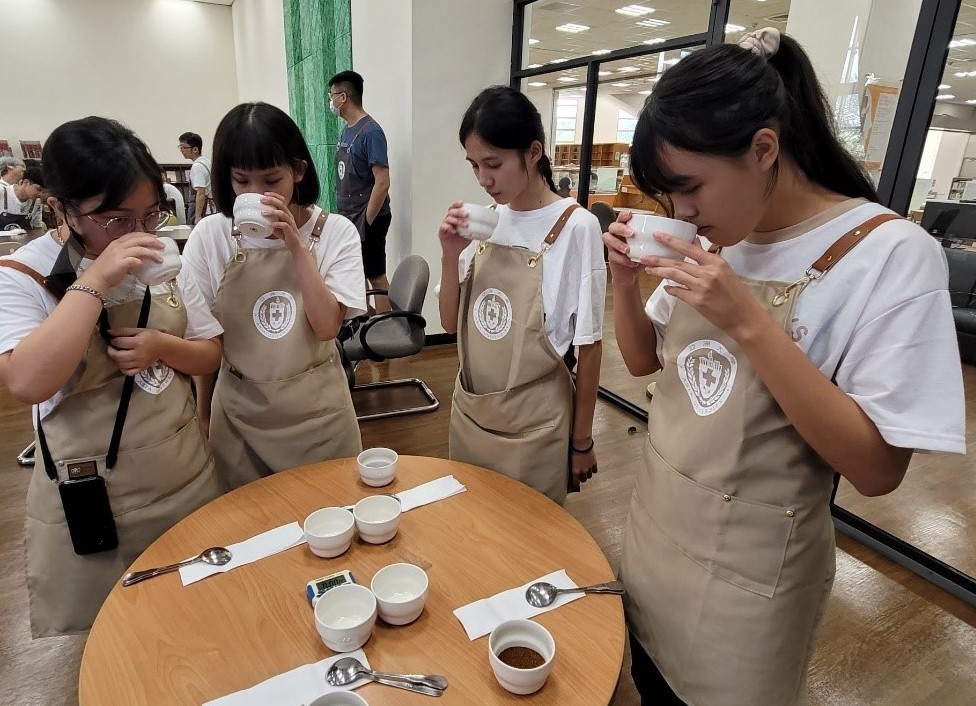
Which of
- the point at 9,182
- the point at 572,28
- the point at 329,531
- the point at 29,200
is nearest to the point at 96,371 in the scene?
the point at 329,531

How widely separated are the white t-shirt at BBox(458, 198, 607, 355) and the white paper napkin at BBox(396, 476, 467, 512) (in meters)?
0.43

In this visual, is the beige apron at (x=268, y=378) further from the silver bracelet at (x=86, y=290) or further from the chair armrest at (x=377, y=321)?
the chair armrest at (x=377, y=321)

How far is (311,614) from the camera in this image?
3.19 ft

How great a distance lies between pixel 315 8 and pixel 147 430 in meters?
5.70

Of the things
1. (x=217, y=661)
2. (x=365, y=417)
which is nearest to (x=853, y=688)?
(x=217, y=661)

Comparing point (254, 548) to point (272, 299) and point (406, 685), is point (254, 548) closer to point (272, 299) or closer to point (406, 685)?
point (406, 685)

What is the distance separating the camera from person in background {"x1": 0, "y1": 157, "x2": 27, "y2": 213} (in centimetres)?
539

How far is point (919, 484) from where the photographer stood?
288 centimetres

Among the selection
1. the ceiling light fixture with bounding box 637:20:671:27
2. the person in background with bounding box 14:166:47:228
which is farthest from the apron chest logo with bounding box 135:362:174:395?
the ceiling light fixture with bounding box 637:20:671:27

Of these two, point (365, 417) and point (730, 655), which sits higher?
point (730, 655)

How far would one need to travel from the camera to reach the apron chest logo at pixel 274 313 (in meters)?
1.43

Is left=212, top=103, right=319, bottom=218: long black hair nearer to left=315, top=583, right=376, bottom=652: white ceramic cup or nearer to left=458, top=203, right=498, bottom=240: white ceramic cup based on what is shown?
left=458, top=203, right=498, bottom=240: white ceramic cup

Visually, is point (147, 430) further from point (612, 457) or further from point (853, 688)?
point (612, 457)

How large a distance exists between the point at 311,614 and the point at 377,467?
0.42m
